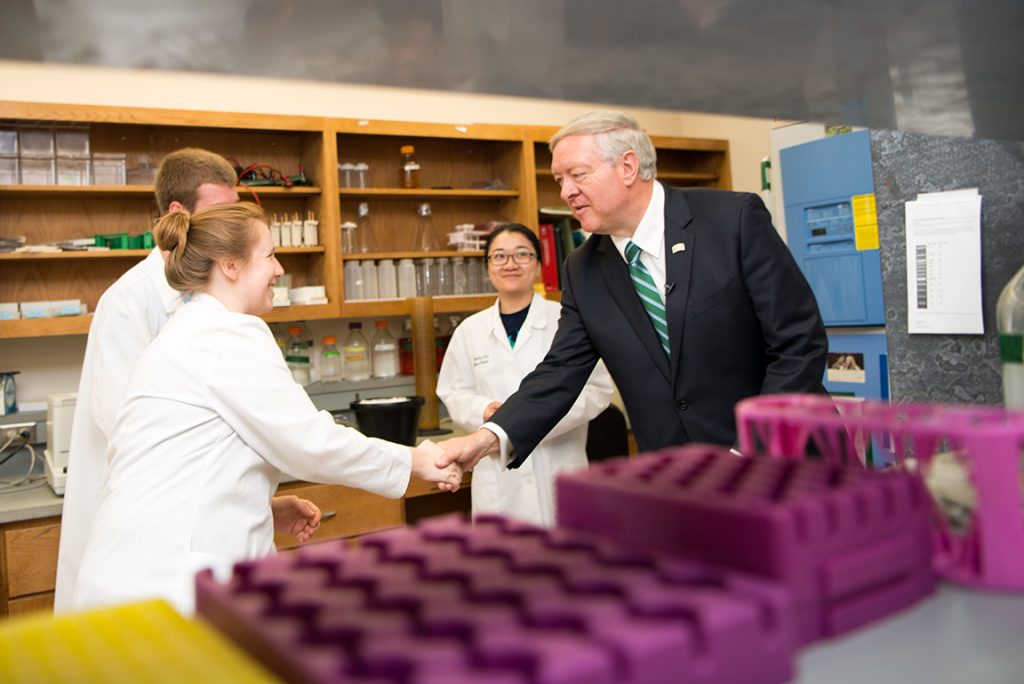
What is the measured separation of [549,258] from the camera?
175 inches

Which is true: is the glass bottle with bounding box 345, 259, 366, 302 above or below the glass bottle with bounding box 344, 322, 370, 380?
above

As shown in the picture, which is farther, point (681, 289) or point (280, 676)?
point (681, 289)

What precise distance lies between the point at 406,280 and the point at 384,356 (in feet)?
1.34

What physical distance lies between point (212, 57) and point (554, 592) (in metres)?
0.38

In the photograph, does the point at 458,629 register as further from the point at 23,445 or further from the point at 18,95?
the point at 18,95

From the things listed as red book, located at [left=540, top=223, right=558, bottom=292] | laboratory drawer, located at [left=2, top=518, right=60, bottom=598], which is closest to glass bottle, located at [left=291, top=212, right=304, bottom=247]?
red book, located at [left=540, top=223, right=558, bottom=292]

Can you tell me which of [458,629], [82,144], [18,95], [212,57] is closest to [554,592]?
[458,629]

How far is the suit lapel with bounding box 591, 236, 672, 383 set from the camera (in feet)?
6.19

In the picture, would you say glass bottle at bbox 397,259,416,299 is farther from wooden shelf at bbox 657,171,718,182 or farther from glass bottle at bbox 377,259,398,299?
wooden shelf at bbox 657,171,718,182

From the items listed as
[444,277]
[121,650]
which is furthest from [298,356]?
[121,650]

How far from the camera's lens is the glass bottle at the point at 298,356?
3.90 m

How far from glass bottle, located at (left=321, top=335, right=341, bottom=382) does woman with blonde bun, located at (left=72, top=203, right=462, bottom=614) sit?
2329mm

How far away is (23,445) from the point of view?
124 inches

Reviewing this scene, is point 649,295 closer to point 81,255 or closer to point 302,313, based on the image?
point 302,313
